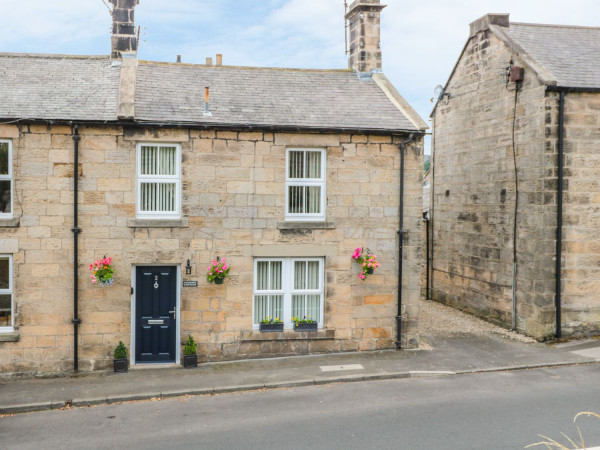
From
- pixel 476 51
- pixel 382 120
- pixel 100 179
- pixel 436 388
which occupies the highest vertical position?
pixel 476 51

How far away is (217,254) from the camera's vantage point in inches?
529

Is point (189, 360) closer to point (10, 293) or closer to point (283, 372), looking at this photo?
point (283, 372)

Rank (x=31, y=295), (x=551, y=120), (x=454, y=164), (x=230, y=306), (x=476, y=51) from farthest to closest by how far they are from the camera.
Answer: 1. (x=454, y=164)
2. (x=476, y=51)
3. (x=551, y=120)
4. (x=230, y=306)
5. (x=31, y=295)

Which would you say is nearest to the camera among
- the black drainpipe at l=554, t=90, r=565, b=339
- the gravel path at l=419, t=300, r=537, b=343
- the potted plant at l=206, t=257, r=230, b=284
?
the potted plant at l=206, t=257, r=230, b=284

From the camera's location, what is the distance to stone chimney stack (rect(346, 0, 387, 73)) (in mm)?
15922

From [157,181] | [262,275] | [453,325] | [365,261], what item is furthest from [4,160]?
[453,325]

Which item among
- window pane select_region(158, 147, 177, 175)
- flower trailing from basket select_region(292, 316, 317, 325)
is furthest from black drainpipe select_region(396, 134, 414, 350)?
A: window pane select_region(158, 147, 177, 175)

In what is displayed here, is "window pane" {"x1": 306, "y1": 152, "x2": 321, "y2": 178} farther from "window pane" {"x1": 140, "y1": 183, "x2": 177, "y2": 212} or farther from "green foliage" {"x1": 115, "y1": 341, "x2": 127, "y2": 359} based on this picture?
"green foliage" {"x1": 115, "y1": 341, "x2": 127, "y2": 359}

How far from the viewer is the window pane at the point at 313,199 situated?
14.0 meters

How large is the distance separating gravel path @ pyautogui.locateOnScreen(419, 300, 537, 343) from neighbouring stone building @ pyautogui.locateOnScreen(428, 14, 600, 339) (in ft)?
1.06

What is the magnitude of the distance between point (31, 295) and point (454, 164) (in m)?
13.3

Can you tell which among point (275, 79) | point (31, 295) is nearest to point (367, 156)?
point (275, 79)

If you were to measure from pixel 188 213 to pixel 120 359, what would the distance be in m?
3.43

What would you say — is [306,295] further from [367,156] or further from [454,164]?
[454,164]
